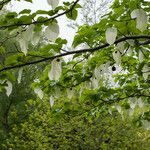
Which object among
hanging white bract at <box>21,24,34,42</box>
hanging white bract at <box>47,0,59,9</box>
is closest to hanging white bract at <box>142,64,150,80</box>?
hanging white bract at <box>21,24,34,42</box>

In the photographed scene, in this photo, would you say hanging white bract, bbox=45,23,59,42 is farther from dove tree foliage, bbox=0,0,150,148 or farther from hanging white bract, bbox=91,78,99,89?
hanging white bract, bbox=91,78,99,89

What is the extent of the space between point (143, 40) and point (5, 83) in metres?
1.02

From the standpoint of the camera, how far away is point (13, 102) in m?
18.5

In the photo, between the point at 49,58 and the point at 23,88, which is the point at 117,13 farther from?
the point at 23,88

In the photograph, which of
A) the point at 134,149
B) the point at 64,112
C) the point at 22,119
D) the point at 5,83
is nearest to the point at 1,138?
the point at 22,119

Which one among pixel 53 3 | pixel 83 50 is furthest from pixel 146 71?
pixel 53 3

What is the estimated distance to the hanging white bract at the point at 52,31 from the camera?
8.13 feet

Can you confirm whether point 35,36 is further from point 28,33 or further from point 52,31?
point 52,31

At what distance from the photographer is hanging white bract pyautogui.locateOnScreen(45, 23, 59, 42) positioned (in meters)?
2.48

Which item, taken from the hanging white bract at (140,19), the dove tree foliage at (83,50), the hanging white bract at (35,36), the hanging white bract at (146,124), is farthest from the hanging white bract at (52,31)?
the hanging white bract at (146,124)

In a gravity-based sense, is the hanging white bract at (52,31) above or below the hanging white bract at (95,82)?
below

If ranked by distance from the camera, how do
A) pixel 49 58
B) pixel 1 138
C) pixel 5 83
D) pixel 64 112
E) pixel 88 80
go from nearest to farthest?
1. pixel 49 58
2. pixel 5 83
3. pixel 88 80
4. pixel 64 112
5. pixel 1 138

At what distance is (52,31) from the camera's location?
2498 millimetres

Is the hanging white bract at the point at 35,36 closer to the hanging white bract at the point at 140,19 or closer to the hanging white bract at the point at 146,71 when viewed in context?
the hanging white bract at the point at 140,19
